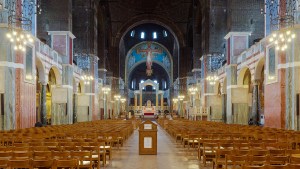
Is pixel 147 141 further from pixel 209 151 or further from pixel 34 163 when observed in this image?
pixel 34 163

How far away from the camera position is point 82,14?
46594 mm

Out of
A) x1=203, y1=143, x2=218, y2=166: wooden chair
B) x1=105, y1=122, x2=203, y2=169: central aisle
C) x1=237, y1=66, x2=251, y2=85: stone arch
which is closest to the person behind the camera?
x1=105, y1=122, x2=203, y2=169: central aisle

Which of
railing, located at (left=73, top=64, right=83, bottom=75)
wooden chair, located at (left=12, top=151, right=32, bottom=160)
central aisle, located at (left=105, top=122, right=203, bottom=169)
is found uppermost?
railing, located at (left=73, top=64, right=83, bottom=75)

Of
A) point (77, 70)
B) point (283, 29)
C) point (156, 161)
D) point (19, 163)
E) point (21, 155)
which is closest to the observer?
point (19, 163)

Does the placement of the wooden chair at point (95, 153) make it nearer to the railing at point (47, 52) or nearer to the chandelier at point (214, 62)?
the railing at point (47, 52)

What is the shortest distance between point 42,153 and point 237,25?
2899 cm

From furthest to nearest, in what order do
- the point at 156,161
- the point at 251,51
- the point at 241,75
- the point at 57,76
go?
the point at 57,76 → the point at 241,75 → the point at 251,51 → the point at 156,161

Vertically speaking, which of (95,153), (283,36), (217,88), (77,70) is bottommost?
(95,153)

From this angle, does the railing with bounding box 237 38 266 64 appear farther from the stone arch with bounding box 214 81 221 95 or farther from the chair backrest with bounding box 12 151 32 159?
the chair backrest with bounding box 12 151 32 159

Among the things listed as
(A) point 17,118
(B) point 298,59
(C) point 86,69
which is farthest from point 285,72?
(C) point 86,69

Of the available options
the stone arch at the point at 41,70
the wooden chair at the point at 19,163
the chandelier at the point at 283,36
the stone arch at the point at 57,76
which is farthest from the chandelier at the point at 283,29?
the stone arch at the point at 57,76

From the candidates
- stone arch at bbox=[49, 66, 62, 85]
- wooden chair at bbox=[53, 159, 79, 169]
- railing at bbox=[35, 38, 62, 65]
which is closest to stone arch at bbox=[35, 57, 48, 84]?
railing at bbox=[35, 38, 62, 65]

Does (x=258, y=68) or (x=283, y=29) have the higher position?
(x=283, y=29)

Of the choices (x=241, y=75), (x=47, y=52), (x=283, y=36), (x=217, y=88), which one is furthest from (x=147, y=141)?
(x=217, y=88)
